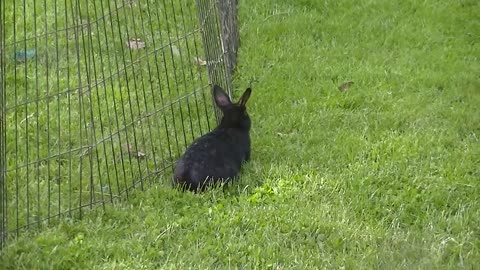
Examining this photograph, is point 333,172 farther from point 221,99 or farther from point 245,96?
point 221,99

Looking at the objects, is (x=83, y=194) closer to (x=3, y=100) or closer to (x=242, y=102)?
(x=3, y=100)

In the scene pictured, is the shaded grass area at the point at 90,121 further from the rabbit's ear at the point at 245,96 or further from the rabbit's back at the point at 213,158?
the rabbit's ear at the point at 245,96

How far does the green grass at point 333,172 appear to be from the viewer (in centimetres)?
423

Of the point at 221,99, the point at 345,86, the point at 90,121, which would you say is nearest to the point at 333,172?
the point at 221,99

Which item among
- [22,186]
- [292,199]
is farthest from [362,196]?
[22,186]

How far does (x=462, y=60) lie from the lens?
264 inches

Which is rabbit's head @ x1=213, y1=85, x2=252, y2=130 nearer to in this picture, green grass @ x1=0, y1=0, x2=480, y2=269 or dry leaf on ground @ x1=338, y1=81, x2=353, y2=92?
green grass @ x1=0, y1=0, x2=480, y2=269

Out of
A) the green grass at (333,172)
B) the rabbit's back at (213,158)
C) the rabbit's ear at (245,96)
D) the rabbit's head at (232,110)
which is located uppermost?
the rabbit's ear at (245,96)

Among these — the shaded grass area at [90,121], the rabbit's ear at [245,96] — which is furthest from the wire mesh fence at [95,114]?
the rabbit's ear at [245,96]

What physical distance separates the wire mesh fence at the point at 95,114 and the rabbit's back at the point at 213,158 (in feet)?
0.83

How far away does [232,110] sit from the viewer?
17.3 feet

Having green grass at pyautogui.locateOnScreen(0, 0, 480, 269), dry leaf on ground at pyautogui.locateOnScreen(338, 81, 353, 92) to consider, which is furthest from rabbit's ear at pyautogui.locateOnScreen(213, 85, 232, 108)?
dry leaf on ground at pyautogui.locateOnScreen(338, 81, 353, 92)

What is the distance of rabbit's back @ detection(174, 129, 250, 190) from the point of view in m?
4.82

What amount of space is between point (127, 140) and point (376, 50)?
103 inches
